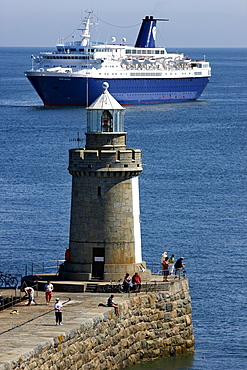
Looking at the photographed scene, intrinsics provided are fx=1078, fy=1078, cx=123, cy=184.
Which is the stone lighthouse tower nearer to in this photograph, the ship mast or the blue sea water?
the blue sea water

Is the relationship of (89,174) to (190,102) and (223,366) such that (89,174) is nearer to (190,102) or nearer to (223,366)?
(223,366)

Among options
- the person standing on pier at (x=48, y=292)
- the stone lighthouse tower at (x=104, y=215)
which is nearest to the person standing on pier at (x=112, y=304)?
the person standing on pier at (x=48, y=292)

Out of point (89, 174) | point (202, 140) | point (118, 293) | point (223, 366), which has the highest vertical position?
point (202, 140)

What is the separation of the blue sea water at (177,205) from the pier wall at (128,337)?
0.48 metres

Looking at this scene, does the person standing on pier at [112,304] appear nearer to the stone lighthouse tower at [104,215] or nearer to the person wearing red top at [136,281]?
the person wearing red top at [136,281]

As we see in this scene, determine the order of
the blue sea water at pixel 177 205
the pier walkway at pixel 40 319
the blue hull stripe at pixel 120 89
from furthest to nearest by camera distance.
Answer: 1. the blue hull stripe at pixel 120 89
2. the blue sea water at pixel 177 205
3. the pier walkway at pixel 40 319

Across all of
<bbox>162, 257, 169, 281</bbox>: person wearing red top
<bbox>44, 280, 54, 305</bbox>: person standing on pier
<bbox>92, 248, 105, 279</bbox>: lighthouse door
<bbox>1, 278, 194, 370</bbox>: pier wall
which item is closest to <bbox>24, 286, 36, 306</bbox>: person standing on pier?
<bbox>44, 280, 54, 305</bbox>: person standing on pier

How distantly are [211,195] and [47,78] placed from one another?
6753cm

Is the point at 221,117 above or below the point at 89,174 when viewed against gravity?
above

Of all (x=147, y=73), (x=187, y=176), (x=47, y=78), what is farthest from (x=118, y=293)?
(x=147, y=73)

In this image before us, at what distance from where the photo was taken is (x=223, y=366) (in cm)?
2736

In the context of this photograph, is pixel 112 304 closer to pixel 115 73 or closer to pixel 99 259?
pixel 99 259

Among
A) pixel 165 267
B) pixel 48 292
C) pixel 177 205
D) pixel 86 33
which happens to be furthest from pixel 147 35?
pixel 48 292

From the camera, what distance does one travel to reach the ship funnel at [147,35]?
149750 mm
